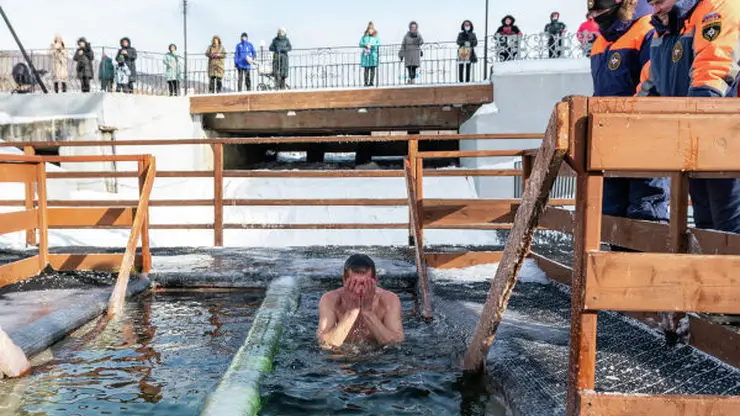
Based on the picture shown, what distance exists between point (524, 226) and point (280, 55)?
17.4m

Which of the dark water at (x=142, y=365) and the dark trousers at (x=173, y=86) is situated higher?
the dark trousers at (x=173, y=86)

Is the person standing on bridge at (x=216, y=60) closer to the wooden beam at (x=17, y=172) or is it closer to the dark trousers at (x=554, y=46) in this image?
the dark trousers at (x=554, y=46)

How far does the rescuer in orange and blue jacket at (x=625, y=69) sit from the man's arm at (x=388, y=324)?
151 cm

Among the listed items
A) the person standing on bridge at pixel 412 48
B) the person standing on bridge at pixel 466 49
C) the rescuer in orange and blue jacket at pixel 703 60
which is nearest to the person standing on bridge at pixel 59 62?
the person standing on bridge at pixel 412 48

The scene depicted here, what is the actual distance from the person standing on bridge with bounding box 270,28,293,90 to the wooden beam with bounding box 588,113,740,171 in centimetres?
1763

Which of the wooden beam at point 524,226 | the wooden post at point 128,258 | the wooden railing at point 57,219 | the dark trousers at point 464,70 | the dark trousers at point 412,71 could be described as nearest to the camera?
the wooden beam at point 524,226

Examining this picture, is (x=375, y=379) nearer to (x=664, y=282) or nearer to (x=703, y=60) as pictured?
(x=664, y=282)

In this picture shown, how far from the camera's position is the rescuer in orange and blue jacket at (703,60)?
289 cm

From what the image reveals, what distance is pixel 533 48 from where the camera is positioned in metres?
14.5

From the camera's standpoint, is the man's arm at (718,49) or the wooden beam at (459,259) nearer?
the man's arm at (718,49)

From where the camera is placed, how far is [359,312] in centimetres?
390

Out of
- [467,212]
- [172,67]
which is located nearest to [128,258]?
[467,212]

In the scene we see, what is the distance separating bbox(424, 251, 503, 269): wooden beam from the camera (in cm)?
591

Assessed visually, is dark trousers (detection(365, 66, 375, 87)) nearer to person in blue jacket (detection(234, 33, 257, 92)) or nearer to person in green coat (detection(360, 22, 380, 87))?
person in green coat (detection(360, 22, 380, 87))
